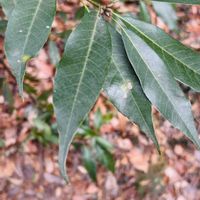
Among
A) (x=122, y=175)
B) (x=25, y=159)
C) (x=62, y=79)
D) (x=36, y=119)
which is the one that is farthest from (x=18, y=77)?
(x=122, y=175)

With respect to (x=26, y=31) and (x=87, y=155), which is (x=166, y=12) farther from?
(x=87, y=155)

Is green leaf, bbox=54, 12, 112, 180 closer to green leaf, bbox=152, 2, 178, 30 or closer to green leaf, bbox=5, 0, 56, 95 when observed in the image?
green leaf, bbox=5, 0, 56, 95

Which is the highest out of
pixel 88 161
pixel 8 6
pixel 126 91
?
pixel 8 6

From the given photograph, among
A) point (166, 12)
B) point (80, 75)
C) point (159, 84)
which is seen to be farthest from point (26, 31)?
point (166, 12)

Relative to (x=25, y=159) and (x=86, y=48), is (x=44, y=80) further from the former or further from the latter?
(x=86, y=48)

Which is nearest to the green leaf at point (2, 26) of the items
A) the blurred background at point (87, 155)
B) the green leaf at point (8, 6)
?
the green leaf at point (8, 6)

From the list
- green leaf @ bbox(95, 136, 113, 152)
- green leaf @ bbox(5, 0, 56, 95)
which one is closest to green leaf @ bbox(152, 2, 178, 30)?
green leaf @ bbox(5, 0, 56, 95)
